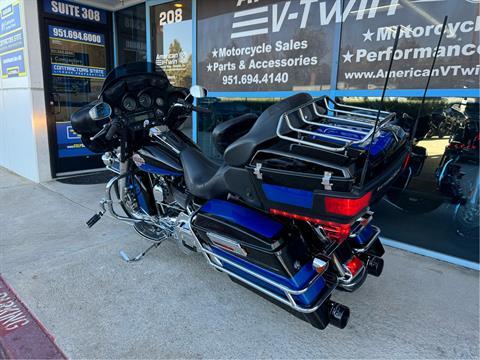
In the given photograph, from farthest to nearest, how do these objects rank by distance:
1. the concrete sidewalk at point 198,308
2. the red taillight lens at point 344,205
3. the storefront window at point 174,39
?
the storefront window at point 174,39, the concrete sidewalk at point 198,308, the red taillight lens at point 344,205

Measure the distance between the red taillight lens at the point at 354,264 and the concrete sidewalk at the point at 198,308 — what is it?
387 mm

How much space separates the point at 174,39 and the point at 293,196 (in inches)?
158

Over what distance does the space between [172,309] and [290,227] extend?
101 centimetres

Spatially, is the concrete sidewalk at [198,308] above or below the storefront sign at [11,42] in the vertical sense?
below

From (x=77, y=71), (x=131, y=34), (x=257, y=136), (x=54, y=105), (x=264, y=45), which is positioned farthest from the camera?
(x=131, y=34)

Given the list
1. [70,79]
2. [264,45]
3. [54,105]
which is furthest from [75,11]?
[264,45]

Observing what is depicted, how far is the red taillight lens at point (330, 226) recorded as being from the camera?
1428 millimetres

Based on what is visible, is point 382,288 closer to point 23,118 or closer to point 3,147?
point 23,118

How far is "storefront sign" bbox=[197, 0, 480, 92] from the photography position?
262 cm

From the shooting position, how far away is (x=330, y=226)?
150cm

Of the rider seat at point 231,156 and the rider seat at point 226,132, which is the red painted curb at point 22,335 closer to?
the rider seat at point 231,156

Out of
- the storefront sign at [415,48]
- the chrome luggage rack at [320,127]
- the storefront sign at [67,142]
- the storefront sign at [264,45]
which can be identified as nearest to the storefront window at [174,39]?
the storefront sign at [264,45]

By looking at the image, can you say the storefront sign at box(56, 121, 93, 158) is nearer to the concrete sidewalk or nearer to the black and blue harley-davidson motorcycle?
the concrete sidewalk

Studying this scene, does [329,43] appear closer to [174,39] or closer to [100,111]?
[100,111]
